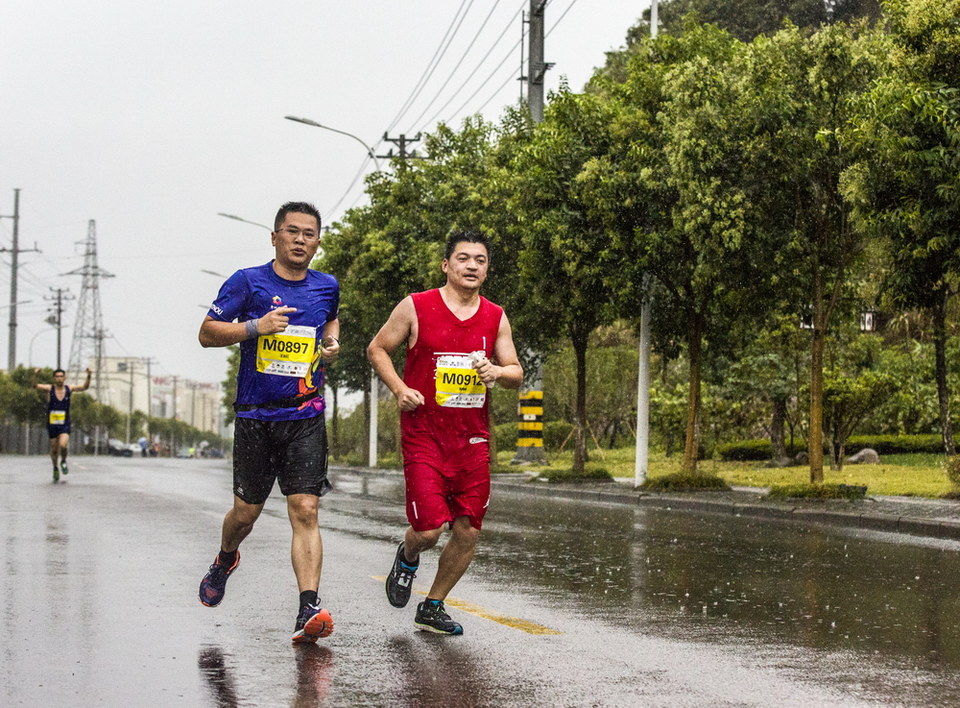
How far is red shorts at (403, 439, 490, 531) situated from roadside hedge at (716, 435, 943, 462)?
1116 inches

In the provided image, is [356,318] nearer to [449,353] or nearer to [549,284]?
[549,284]

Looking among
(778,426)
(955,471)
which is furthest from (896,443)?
(955,471)

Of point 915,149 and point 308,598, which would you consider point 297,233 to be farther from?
point 915,149

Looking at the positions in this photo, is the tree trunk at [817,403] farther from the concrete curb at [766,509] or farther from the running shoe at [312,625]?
the running shoe at [312,625]

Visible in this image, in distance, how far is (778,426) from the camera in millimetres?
32500

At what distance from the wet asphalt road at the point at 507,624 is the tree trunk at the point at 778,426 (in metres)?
18.4

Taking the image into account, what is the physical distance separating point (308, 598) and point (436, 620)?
0.71 m

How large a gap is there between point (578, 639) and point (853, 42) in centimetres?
1367

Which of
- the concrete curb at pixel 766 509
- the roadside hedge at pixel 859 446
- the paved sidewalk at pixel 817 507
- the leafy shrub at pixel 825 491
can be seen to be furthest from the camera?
the roadside hedge at pixel 859 446

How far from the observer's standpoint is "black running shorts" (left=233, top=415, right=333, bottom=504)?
677cm

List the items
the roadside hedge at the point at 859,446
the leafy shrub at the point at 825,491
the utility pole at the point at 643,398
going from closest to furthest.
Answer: the leafy shrub at the point at 825,491 < the utility pole at the point at 643,398 < the roadside hedge at the point at 859,446

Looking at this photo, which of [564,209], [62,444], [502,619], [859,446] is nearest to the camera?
[502,619]

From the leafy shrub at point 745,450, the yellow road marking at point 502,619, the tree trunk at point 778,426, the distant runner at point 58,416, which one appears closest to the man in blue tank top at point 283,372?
the yellow road marking at point 502,619

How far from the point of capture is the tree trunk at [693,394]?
2223 centimetres
